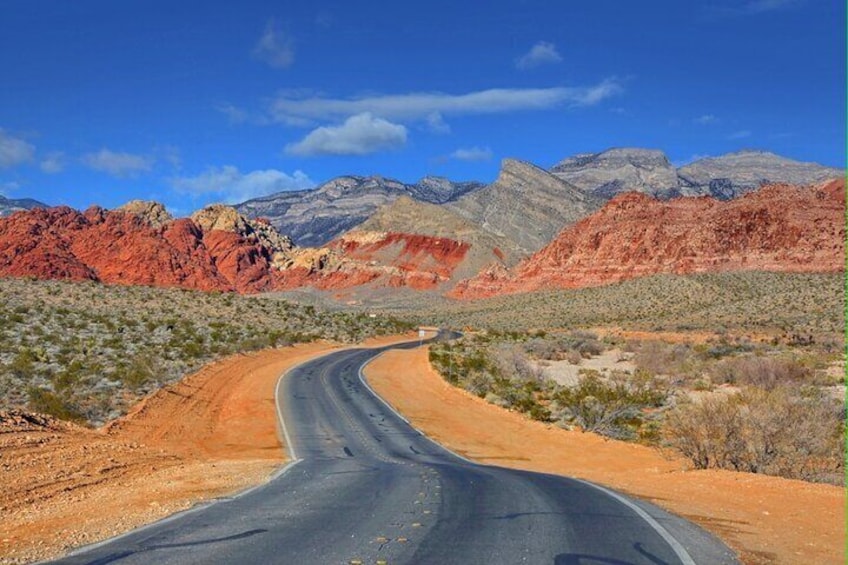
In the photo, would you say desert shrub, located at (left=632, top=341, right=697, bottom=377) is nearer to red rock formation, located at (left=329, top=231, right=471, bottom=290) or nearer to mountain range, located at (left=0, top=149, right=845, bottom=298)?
mountain range, located at (left=0, top=149, right=845, bottom=298)

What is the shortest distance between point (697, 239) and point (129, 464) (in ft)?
317

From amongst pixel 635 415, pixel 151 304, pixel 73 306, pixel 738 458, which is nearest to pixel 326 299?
pixel 151 304

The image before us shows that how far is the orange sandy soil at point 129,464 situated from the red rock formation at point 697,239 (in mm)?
79781

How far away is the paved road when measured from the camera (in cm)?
764

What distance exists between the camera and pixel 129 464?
1653cm

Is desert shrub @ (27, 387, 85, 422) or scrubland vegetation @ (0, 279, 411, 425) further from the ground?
scrubland vegetation @ (0, 279, 411, 425)

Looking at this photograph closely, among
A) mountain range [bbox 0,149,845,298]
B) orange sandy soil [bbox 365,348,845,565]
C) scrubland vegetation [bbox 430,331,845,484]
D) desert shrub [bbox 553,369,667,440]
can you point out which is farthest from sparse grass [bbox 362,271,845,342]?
orange sandy soil [bbox 365,348,845,565]

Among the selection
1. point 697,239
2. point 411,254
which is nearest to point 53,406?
point 697,239

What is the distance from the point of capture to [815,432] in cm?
1683

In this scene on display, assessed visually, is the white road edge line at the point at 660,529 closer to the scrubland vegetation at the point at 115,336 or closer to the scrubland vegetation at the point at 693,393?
the scrubland vegetation at the point at 693,393

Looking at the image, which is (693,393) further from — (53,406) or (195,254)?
(195,254)

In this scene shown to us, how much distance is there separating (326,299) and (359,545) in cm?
14102

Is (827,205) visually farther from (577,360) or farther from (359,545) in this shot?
(359,545)

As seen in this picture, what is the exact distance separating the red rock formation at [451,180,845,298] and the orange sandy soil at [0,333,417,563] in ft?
262
